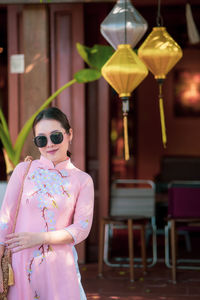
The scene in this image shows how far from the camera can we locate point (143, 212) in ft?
18.0

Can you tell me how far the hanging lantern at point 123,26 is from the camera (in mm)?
2914

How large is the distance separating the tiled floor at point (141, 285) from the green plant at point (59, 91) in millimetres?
1338

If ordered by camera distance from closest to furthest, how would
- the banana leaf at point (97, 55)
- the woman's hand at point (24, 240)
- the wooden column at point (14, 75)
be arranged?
1. the woman's hand at point (24, 240)
2. the banana leaf at point (97, 55)
3. the wooden column at point (14, 75)

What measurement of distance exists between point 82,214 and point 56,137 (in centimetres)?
33

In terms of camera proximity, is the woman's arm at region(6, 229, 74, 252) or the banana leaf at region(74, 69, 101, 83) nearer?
the woman's arm at region(6, 229, 74, 252)

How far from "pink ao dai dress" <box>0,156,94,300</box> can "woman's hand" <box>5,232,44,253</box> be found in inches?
2.5

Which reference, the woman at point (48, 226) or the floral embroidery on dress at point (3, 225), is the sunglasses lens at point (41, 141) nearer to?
the woman at point (48, 226)

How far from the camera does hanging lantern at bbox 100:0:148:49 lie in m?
2.91

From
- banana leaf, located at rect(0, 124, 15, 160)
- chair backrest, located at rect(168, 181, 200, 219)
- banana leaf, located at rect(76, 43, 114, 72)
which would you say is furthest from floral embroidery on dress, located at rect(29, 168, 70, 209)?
chair backrest, located at rect(168, 181, 200, 219)

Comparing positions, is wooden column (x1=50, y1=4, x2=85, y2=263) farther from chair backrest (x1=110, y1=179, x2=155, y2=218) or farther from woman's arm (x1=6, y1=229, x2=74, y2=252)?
woman's arm (x1=6, y1=229, x2=74, y2=252)

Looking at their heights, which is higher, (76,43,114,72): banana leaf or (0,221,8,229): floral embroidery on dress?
(76,43,114,72): banana leaf

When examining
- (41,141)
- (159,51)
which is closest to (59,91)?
(159,51)

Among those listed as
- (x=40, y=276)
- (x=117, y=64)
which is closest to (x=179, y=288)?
(x=117, y=64)

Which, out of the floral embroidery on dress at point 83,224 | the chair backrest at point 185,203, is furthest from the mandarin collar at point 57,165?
the chair backrest at point 185,203
